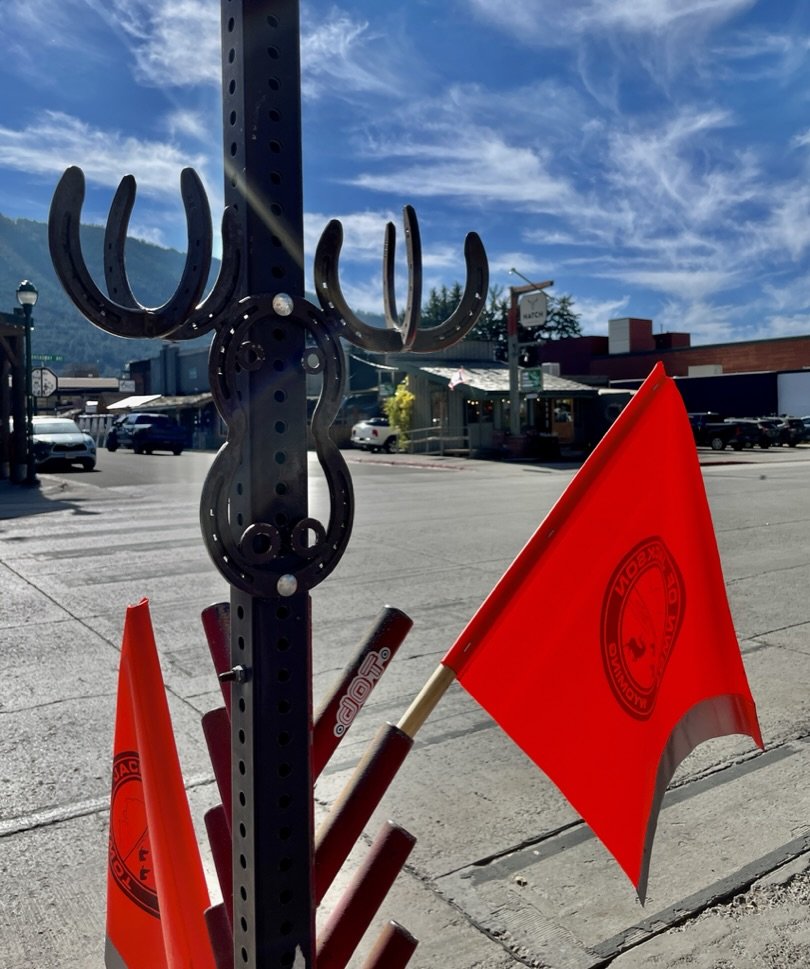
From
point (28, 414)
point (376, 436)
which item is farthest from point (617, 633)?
point (376, 436)

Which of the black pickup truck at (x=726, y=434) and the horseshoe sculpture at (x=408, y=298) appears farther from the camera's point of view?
the black pickup truck at (x=726, y=434)

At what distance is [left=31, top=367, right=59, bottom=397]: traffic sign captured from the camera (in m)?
22.6

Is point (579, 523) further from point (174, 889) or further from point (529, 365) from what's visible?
point (529, 365)

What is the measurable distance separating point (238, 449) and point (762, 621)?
6.26 meters

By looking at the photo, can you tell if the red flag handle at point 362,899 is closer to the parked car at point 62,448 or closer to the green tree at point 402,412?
the parked car at point 62,448

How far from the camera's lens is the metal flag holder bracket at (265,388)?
54.7 inches

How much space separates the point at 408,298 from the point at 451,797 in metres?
2.79

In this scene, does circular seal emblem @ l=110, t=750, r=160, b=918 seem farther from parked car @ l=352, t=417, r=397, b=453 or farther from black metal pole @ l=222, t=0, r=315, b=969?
parked car @ l=352, t=417, r=397, b=453

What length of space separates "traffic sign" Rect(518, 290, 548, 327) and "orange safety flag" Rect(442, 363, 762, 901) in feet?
99.9

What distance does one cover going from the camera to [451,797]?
3.80m

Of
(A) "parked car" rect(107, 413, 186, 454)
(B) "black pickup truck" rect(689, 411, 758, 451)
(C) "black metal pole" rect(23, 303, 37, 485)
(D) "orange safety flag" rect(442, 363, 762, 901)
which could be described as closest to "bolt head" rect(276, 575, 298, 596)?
(D) "orange safety flag" rect(442, 363, 762, 901)

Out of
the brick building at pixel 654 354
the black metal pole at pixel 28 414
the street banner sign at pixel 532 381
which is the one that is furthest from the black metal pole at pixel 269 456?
the brick building at pixel 654 354

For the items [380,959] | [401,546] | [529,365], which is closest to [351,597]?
[401,546]

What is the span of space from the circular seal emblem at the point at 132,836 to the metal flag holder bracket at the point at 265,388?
569mm
